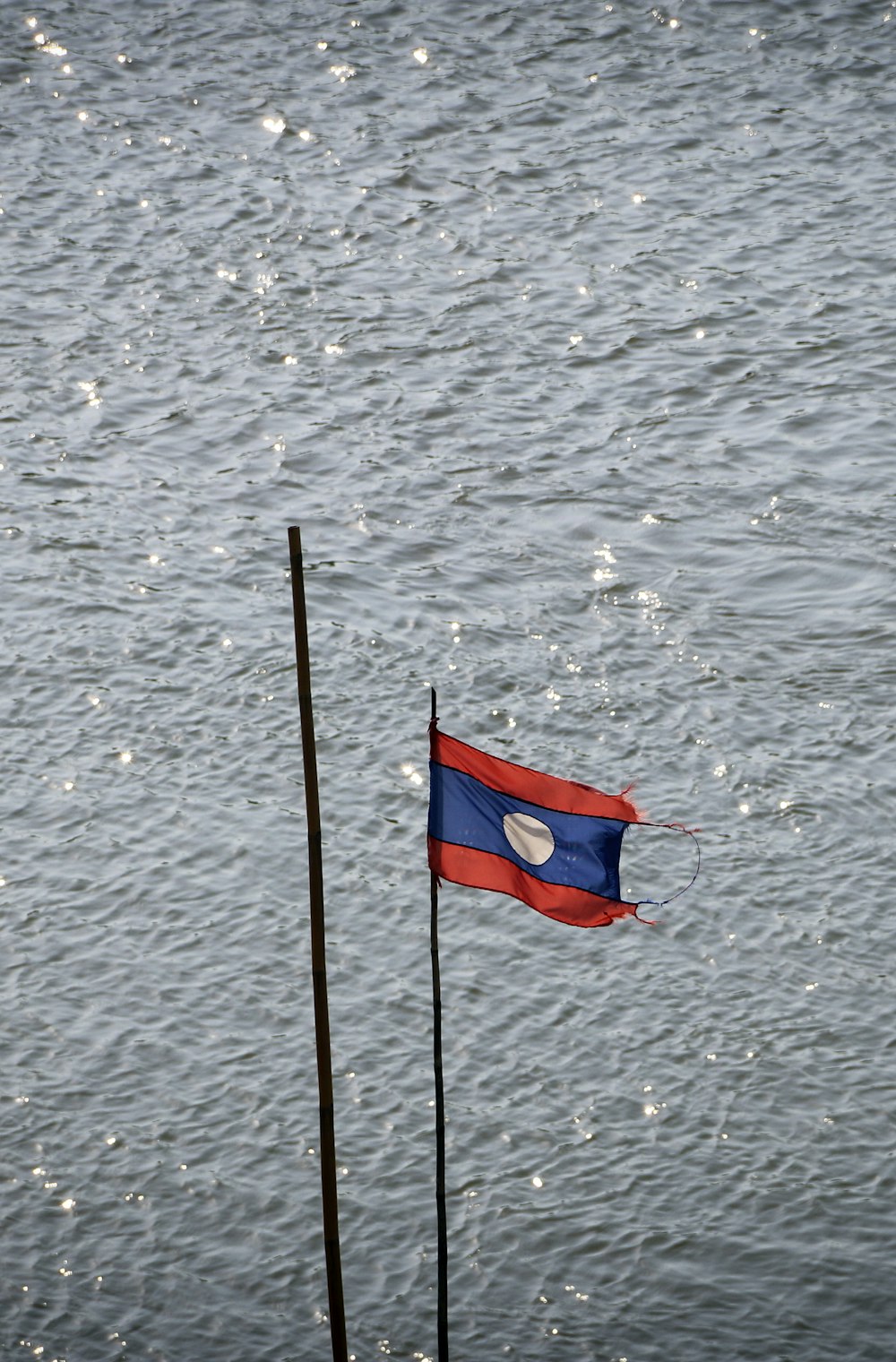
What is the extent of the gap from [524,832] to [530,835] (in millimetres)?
35

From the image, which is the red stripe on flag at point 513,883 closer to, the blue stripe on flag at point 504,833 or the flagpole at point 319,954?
the blue stripe on flag at point 504,833

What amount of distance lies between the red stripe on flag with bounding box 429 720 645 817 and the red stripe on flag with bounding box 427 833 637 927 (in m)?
0.34

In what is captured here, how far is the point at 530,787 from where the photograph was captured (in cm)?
965

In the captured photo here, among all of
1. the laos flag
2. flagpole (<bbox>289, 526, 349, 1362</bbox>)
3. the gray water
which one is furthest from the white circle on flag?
the gray water

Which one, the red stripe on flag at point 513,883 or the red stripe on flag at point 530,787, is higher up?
the red stripe on flag at point 530,787

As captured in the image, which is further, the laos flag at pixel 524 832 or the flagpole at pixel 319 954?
the laos flag at pixel 524 832

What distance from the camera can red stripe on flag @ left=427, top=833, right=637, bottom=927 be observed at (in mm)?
9680

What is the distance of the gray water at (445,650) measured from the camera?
40.2 feet

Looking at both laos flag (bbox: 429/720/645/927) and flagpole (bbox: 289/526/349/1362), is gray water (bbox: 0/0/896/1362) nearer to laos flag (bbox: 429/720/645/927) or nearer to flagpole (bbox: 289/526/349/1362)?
flagpole (bbox: 289/526/349/1362)

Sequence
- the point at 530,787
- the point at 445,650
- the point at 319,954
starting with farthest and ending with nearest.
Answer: the point at 445,650 < the point at 530,787 < the point at 319,954

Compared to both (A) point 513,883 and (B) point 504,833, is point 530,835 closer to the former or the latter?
(B) point 504,833

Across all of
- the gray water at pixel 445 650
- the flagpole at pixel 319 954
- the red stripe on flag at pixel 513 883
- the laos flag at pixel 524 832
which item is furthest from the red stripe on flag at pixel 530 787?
the gray water at pixel 445 650

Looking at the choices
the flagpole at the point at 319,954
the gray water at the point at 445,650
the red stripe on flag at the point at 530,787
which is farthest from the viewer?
the gray water at the point at 445,650

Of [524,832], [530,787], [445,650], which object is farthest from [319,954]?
[445,650]
